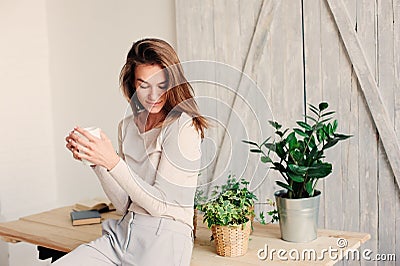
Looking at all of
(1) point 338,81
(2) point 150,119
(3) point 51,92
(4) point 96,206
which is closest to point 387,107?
(1) point 338,81

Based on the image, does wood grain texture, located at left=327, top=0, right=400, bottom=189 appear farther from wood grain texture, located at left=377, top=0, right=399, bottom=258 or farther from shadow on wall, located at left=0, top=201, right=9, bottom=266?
shadow on wall, located at left=0, top=201, right=9, bottom=266

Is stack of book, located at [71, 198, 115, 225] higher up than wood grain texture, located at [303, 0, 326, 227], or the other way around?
wood grain texture, located at [303, 0, 326, 227]

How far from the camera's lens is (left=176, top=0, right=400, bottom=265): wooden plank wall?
2.75m

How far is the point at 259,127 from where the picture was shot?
10.3ft

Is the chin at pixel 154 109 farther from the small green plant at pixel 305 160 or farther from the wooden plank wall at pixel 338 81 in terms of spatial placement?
the wooden plank wall at pixel 338 81

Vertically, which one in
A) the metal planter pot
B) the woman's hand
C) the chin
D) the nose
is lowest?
the metal planter pot

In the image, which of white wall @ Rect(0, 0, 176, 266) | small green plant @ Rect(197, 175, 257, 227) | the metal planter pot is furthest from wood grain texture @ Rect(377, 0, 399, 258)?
white wall @ Rect(0, 0, 176, 266)

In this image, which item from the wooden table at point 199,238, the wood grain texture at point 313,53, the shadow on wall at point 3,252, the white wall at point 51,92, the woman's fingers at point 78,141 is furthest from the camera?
the shadow on wall at point 3,252

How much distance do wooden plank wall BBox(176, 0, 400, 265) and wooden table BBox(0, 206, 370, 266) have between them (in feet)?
1.63

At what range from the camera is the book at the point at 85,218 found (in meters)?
2.74

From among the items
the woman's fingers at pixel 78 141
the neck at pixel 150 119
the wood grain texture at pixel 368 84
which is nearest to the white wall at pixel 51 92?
the wood grain texture at pixel 368 84

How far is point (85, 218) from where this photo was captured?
2.75 m

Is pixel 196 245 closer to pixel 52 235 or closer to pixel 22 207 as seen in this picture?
pixel 52 235

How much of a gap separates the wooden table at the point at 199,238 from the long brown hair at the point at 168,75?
455 millimetres
